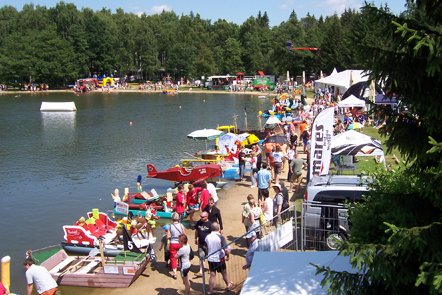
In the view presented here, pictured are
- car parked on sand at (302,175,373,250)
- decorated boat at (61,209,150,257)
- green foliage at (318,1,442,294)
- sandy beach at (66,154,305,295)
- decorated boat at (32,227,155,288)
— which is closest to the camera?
green foliage at (318,1,442,294)

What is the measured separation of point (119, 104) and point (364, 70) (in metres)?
74.1

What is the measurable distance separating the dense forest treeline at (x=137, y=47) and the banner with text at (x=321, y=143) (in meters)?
81.2

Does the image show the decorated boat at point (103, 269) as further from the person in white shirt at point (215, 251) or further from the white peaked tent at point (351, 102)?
the white peaked tent at point (351, 102)

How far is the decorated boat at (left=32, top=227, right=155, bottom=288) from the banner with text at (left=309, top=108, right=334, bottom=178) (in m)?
6.21

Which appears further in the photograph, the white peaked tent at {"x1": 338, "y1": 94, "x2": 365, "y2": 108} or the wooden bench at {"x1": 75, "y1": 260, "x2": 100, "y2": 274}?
the white peaked tent at {"x1": 338, "y1": 94, "x2": 365, "y2": 108}

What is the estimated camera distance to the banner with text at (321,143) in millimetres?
16719

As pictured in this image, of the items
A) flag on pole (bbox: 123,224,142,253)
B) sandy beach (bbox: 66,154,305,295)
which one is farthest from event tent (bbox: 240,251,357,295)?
flag on pole (bbox: 123,224,142,253)

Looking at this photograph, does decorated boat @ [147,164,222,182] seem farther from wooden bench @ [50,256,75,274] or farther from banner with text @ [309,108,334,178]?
wooden bench @ [50,256,75,274]

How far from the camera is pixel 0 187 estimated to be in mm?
27594

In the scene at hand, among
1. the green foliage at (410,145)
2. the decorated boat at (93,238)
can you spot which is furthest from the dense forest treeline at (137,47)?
the green foliage at (410,145)

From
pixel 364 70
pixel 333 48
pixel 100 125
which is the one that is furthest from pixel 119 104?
pixel 364 70

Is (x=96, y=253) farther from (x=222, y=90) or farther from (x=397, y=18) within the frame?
(x=222, y=90)

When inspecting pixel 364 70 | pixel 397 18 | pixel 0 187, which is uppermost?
pixel 397 18

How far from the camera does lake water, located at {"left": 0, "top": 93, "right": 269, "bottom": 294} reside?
2122 centimetres
